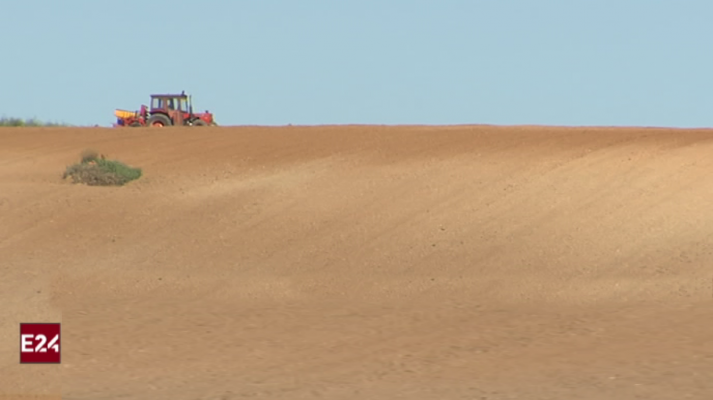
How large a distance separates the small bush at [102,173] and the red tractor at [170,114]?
1853 cm

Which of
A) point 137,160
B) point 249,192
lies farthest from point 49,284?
point 137,160

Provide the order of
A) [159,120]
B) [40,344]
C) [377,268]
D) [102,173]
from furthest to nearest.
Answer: [159,120] → [102,173] → [377,268] → [40,344]

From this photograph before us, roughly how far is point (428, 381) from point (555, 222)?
32.3ft

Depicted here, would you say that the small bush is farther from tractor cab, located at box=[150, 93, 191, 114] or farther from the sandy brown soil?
tractor cab, located at box=[150, 93, 191, 114]

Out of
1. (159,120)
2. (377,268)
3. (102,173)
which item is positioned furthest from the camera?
(159,120)

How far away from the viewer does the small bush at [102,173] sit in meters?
29.7

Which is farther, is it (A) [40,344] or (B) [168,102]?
(B) [168,102]

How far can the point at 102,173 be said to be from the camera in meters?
29.8

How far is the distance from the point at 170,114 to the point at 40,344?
1344 inches

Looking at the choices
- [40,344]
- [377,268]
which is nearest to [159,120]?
[377,268]

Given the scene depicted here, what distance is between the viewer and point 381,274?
2142 centimetres

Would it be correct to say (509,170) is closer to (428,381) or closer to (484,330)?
(484,330)

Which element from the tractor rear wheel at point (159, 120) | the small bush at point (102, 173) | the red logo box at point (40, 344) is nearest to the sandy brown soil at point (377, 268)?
the red logo box at point (40, 344)

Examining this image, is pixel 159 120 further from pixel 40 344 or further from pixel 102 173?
pixel 40 344
